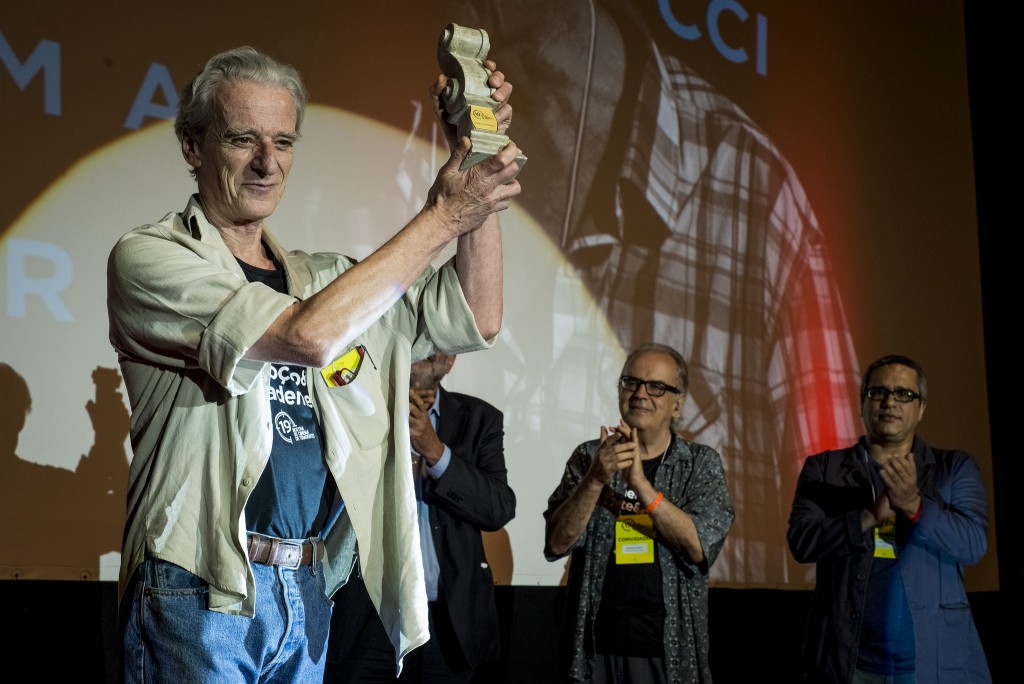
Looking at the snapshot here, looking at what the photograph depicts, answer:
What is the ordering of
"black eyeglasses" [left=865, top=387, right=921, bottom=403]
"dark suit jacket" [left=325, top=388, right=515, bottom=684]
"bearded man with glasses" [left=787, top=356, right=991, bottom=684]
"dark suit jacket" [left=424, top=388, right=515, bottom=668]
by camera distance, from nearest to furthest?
"dark suit jacket" [left=325, top=388, right=515, bottom=684] → "dark suit jacket" [left=424, top=388, right=515, bottom=668] → "bearded man with glasses" [left=787, top=356, right=991, bottom=684] → "black eyeglasses" [left=865, top=387, right=921, bottom=403]

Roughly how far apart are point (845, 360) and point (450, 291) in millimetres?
3638

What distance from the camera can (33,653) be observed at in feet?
9.51

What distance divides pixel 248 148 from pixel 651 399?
206cm

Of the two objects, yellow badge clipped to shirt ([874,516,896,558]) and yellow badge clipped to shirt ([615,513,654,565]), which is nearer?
yellow badge clipped to shirt ([615,513,654,565])

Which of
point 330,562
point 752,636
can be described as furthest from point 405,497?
point 752,636

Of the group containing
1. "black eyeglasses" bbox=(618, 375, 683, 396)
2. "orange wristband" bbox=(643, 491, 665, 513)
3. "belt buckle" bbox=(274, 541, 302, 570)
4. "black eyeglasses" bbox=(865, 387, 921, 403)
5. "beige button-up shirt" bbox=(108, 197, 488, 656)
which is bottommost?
"belt buckle" bbox=(274, 541, 302, 570)

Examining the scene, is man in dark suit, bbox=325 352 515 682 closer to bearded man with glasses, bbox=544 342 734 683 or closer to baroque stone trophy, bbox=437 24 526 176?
bearded man with glasses, bbox=544 342 734 683

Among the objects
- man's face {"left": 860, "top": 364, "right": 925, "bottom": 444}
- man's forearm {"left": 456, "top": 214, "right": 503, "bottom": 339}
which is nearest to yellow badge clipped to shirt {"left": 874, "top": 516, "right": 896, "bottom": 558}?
man's face {"left": 860, "top": 364, "right": 925, "bottom": 444}

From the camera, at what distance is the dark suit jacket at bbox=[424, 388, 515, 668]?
3.03 metres

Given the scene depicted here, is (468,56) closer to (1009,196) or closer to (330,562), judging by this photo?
(330,562)

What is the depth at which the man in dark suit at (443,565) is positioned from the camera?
291cm

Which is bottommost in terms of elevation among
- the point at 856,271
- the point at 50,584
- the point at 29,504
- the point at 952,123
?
the point at 50,584

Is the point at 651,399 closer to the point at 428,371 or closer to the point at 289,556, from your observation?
the point at 428,371

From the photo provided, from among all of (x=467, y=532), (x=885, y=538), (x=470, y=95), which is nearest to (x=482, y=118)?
(x=470, y=95)
